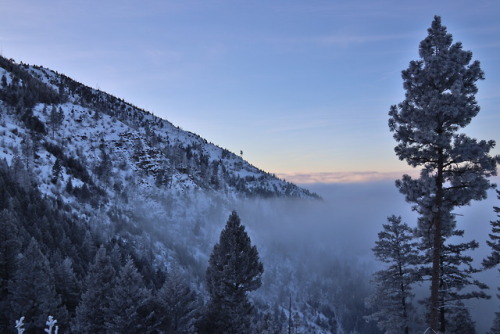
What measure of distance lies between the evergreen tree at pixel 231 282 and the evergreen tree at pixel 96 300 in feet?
24.2

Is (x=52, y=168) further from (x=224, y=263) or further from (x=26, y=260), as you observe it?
(x=224, y=263)

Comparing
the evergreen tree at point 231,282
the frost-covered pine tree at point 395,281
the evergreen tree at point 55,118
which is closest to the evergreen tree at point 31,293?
the evergreen tree at point 231,282

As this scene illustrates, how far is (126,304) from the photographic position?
23688 millimetres

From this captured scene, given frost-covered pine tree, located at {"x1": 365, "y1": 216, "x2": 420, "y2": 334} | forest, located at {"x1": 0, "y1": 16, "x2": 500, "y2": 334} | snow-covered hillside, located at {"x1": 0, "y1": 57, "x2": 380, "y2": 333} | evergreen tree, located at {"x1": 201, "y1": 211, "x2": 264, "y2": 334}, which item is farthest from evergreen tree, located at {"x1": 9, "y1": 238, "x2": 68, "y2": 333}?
frost-covered pine tree, located at {"x1": 365, "y1": 216, "x2": 420, "y2": 334}

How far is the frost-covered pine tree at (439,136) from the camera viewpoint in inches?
429

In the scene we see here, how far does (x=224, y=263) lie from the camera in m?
25.7

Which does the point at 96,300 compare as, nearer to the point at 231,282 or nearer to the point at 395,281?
the point at 231,282

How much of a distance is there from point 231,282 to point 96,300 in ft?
33.9

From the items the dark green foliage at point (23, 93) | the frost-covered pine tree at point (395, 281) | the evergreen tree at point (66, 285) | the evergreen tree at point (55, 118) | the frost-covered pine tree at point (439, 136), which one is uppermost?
the dark green foliage at point (23, 93)

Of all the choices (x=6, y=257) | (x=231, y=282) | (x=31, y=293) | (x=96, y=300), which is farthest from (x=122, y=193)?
(x=231, y=282)

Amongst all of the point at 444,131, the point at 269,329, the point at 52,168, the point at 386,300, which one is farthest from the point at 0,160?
the point at 444,131

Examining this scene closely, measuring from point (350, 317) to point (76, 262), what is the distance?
511 ft

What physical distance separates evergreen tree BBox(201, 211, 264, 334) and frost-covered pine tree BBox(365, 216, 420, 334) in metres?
9.12

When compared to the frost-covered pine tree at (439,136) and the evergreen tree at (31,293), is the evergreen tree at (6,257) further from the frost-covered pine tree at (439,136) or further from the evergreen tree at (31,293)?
the frost-covered pine tree at (439,136)
